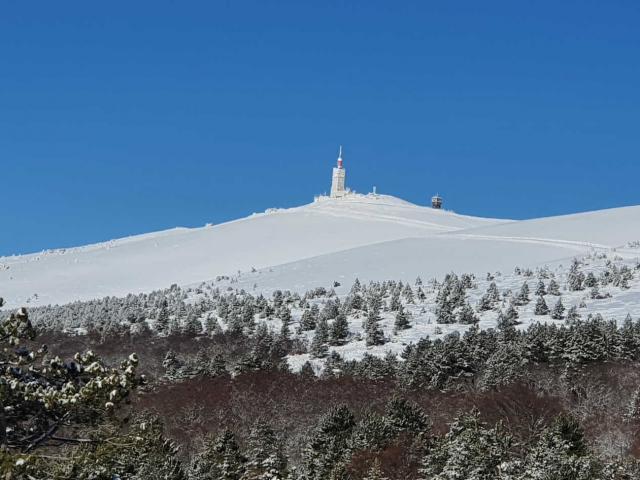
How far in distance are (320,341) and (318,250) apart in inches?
2469

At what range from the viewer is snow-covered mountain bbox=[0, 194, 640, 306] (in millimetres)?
105812

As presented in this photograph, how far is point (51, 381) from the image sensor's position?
16.4m

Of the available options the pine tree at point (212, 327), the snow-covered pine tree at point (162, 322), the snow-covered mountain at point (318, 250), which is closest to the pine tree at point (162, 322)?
the snow-covered pine tree at point (162, 322)

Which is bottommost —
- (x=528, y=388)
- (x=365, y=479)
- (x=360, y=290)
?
(x=365, y=479)

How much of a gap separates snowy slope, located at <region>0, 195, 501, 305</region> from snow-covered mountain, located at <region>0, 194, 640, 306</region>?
21 cm

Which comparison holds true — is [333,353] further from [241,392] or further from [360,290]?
[360,290]

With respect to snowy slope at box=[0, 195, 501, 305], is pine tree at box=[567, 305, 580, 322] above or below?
below

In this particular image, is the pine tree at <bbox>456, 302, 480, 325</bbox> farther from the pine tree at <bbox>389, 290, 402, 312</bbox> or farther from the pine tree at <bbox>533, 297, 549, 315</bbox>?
the pine tree at <bbox>389, 290, 402, 312</bbox>

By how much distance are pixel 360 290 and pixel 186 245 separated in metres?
66.4

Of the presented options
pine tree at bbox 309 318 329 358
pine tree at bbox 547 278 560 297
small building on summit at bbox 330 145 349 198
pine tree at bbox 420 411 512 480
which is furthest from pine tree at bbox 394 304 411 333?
small building on summit at bbox 330 145 349 198

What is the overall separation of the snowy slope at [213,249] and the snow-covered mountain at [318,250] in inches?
8.3

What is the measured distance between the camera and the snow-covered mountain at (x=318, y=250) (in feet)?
347

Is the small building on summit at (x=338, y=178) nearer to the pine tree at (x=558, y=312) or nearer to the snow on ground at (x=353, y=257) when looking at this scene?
the snow on ground at (x=353, y=257)

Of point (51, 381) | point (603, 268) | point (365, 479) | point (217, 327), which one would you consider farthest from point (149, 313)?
point (51, 381)
